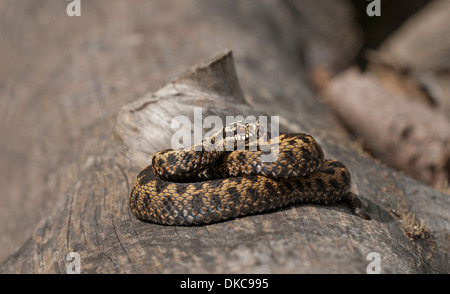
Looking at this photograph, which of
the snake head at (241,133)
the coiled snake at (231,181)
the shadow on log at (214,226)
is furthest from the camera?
the snake head at (241,133)

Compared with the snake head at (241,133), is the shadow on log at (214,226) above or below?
below

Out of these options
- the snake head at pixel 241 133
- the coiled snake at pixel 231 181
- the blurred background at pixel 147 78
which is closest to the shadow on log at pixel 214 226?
the coiled snake at pixel 231 181

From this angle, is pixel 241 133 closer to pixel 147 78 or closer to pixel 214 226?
pixel 214 226

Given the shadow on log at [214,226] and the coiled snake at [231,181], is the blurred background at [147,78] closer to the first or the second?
the shadow on log at [214,226]

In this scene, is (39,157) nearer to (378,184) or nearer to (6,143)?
(6,143)

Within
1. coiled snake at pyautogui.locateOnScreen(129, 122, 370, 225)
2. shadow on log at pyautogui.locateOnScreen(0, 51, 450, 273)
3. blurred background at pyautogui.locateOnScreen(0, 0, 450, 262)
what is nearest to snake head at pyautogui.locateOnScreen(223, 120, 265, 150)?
coiled snake at pyautogui.locateOnScreen(129, 122, 370, 225)

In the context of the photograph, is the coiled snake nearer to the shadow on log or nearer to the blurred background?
the shadow on log
